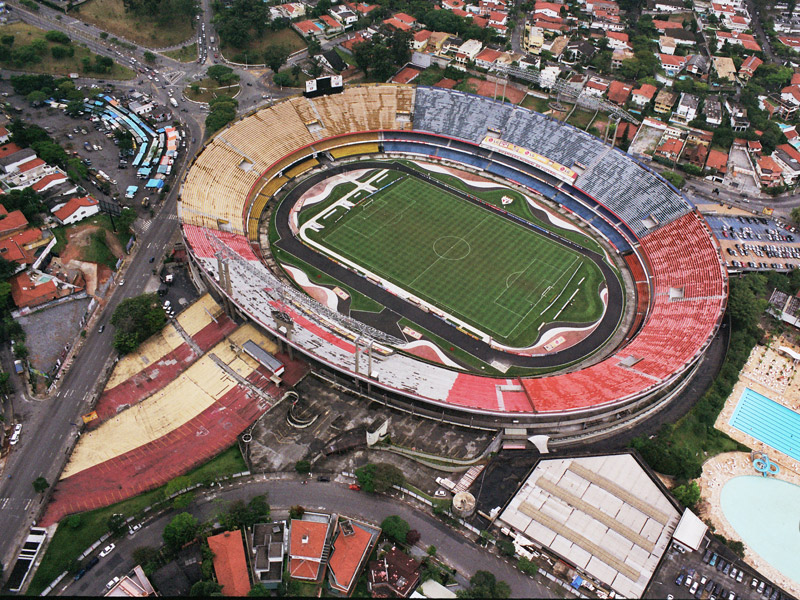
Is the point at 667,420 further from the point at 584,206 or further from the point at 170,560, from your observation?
the point at 170,560

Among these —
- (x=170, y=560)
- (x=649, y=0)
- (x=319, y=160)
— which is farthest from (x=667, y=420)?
(x=649, y=0)

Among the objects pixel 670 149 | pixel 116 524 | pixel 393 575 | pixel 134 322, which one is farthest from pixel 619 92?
pixel 116 524

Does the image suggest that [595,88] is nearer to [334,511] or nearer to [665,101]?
[665,101]

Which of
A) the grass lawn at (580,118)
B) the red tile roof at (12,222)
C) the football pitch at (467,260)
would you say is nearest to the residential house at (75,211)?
the red tile roof at (12,222)

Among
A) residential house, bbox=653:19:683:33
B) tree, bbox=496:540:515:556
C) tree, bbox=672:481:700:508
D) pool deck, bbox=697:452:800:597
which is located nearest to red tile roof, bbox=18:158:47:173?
tree, bbox=496:540:515:556

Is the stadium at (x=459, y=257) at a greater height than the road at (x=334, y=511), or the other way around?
the stadium at (x=459, y=257)

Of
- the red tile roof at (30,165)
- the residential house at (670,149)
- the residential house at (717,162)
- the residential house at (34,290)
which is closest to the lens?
the residential house at (34,290)

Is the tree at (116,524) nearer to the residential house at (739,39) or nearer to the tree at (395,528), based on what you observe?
the tree at (395,528)
